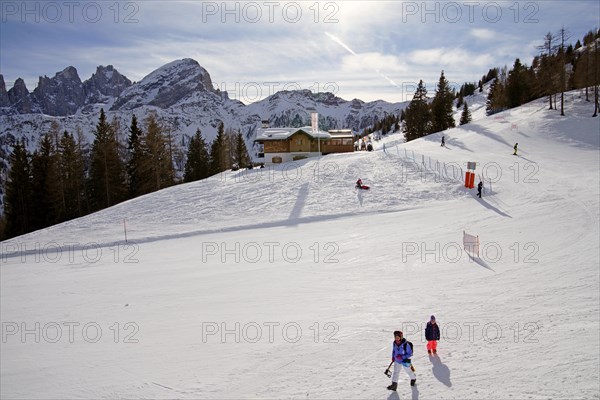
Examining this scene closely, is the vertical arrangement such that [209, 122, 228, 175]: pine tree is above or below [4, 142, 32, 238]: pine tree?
above

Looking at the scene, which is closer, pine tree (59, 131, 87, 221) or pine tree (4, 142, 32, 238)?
pine tree (4, 142, 32, 238)

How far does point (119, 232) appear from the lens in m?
26.6

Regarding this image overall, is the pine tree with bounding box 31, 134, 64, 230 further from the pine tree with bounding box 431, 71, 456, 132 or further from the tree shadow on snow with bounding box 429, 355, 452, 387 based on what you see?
the pine tree with bounding box 431, 71, 456, 132

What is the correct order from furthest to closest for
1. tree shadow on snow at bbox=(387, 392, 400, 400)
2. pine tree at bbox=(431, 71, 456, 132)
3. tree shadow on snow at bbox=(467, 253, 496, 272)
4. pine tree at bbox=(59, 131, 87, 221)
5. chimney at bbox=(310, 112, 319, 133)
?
pine tree at bbox=(431, 71, 456, 132)
chimney at bbox=(310, 112, 319, 133)
pine tree at bbox=(59, 131, 87, 221)
tree shadow on snow at bbox=(467, 253, 496, 272)
tree shadow on snow at bbox=(387, 392, 400, 400)

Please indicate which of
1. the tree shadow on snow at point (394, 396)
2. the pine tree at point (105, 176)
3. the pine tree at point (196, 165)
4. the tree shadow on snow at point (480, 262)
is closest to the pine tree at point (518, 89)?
the pine tree at point (196, 165)

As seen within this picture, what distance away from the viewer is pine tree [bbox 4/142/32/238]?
130 ft

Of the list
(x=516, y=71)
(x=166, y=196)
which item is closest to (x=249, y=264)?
(x=166, y=196)

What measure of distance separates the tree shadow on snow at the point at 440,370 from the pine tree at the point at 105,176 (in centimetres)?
4181

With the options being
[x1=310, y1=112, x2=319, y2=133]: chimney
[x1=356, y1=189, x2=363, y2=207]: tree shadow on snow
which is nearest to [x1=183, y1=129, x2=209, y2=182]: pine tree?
[x1=310, y1=112, x2=319, y2=133]: chimney

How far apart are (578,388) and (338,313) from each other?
6764 mm

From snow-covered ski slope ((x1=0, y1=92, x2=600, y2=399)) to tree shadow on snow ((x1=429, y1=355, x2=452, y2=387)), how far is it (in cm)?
4

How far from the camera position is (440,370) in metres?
8.93

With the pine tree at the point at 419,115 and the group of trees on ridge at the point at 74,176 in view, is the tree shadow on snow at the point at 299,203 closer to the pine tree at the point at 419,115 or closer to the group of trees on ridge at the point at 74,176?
the group of trees on ridge at the point at 74,176

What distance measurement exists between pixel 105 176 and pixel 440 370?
43205mm
